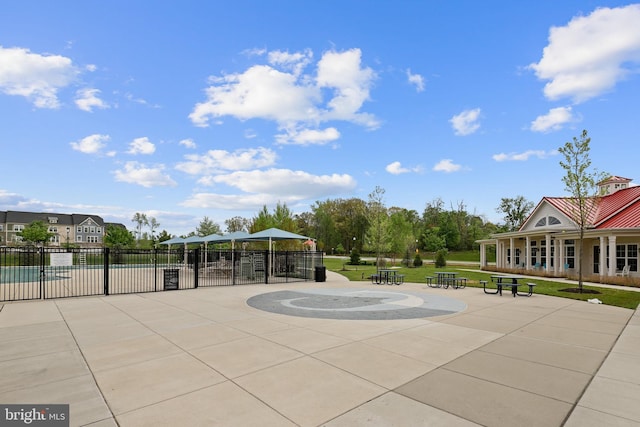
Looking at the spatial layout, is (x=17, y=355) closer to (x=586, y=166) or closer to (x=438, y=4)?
(x=438, y=4)

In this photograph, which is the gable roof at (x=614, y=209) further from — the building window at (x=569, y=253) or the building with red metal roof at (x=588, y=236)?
the building window at (x=569, y=253)

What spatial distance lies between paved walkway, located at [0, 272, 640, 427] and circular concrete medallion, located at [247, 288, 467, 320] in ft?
1.83

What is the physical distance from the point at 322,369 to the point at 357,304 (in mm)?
6397

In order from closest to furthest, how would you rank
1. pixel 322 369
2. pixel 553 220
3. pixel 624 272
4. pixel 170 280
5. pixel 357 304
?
pixel 322 369 < pixel 357 304 < pixel 170 280 < pixel 624 272 < pixel 553 220

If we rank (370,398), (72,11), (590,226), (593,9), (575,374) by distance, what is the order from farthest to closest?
(590,226)
(593,9)
(72,11)
(575,374)
(370,398)

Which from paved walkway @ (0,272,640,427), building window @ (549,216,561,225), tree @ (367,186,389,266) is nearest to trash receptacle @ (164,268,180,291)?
paved walkway @ (0,272,640,427)

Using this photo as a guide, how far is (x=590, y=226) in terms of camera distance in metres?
22.2

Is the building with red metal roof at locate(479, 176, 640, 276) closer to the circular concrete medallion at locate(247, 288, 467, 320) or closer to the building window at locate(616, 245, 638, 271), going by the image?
the building window at locate(616, 245, 638, 271)

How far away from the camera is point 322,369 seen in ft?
16.8

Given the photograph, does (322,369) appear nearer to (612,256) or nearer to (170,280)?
(170,280)

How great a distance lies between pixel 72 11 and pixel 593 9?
58.8ft

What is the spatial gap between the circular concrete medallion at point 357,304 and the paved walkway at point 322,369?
1.83 feet

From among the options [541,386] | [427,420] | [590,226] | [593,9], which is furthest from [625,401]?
[590,226]

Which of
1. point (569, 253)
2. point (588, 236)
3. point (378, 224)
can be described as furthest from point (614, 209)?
point (378, 224)
